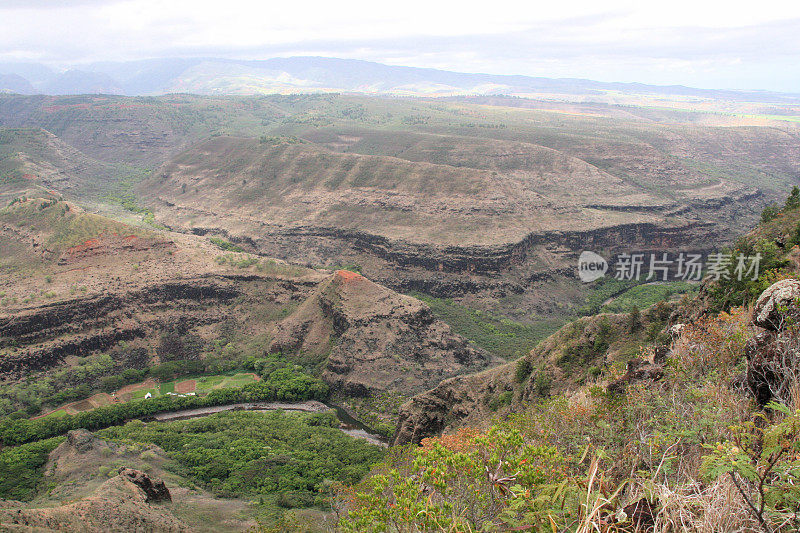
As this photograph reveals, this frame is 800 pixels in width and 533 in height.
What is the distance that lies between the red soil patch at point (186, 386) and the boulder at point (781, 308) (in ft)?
209

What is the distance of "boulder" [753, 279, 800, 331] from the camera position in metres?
13.0

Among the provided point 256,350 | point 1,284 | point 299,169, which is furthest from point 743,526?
point 299,169

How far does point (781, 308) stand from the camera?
12836mm

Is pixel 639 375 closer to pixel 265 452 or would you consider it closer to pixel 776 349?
pixel 776 349

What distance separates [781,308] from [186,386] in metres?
65.7

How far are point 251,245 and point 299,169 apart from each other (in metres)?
30.1

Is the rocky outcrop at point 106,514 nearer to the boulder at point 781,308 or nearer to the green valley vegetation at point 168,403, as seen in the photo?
the green valley vegetation at point 168,403

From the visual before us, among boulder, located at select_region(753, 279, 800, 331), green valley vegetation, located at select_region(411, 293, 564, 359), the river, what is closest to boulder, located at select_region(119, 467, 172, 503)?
the river

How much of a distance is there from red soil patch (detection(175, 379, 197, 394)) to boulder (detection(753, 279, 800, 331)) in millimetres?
63706

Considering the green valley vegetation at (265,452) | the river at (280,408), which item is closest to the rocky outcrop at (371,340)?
the river at (280,408)

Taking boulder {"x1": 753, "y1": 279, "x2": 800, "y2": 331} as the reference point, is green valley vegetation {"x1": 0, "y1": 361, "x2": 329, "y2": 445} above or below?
below

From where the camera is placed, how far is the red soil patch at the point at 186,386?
209 feet
